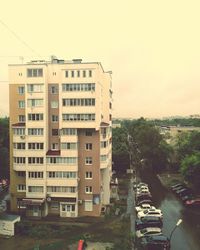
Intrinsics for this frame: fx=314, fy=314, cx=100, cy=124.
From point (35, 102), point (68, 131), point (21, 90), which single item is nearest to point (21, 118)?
point (35, 102)

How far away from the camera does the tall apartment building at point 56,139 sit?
42781 mm

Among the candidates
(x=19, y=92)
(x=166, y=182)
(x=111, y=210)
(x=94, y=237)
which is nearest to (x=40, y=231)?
(x=94, y=237)

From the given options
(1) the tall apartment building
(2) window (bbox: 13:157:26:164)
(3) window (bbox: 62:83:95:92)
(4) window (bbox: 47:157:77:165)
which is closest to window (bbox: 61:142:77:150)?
(1) the tall apartment building

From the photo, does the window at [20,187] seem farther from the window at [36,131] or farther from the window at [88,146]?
the window at [88,146]

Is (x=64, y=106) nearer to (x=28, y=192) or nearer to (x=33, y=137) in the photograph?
(x=33, y=137)

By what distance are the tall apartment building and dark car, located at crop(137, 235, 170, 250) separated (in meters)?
11.9

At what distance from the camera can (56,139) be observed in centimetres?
4503

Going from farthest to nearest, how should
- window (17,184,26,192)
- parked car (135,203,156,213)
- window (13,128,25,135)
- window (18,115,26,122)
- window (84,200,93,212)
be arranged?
parked car (135,203,156,213)
window (17,184,26,192)
window (18,115,26,122)
window (84,200,93,212)
window (13,128,25,135)

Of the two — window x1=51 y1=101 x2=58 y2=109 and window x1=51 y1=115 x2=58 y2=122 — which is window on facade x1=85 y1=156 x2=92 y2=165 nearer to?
window x1=51 y1=115 x2=58 y2=122

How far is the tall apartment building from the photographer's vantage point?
140 feet

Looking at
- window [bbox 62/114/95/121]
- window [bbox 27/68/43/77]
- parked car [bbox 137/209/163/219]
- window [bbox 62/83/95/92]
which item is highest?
window [bbox 27/68/43/77]

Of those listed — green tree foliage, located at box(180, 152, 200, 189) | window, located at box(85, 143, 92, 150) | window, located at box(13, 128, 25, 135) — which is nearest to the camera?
window, located at box(13, 128, 25, 135)

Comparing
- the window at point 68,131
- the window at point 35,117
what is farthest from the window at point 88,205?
the window at point 35,117

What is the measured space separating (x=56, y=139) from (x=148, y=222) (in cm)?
1693
